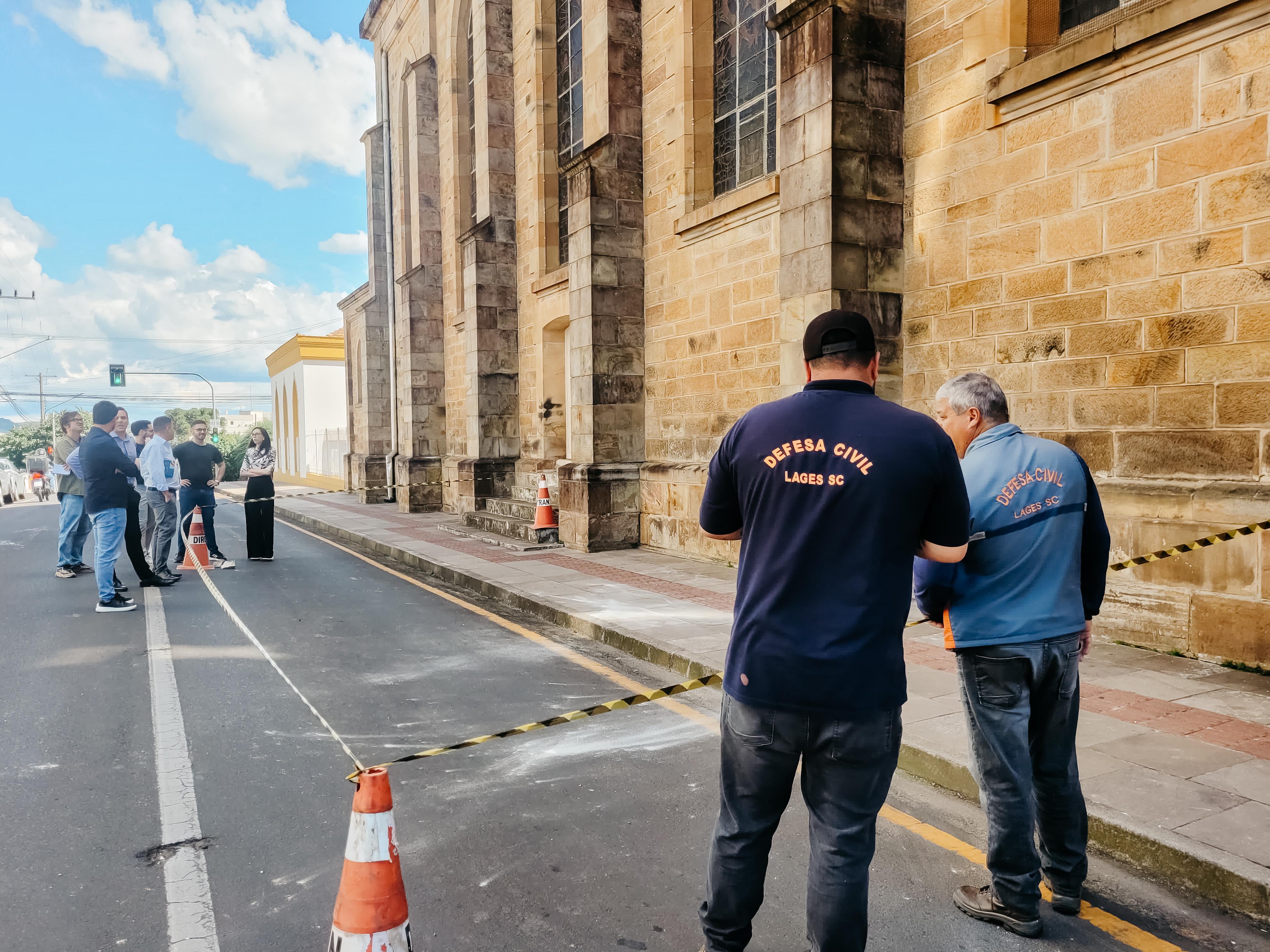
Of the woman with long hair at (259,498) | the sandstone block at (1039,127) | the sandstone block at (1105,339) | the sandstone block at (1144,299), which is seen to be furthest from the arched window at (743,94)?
the woman with long hair at (259,498)

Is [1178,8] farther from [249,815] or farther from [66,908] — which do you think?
[66,908]

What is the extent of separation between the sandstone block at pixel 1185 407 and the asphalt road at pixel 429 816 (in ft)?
11.8

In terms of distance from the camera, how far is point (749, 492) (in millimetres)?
2426

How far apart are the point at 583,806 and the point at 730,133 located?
969cm

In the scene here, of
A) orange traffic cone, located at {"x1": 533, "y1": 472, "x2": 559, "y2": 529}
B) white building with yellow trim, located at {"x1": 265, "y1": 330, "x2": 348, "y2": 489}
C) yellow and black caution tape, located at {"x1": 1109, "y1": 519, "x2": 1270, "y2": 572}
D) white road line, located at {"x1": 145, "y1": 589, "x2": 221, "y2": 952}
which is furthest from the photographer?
white building with yellow trim, located at {"x1": 265, "y1": 330, "x2": 348, "y2": 489}

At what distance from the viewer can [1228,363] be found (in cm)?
591

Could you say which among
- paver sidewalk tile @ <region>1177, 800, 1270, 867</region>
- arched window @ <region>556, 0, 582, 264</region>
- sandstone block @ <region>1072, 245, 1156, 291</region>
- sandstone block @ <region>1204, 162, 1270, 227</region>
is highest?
arched window @ <region>556, 0, 582, 264</region>

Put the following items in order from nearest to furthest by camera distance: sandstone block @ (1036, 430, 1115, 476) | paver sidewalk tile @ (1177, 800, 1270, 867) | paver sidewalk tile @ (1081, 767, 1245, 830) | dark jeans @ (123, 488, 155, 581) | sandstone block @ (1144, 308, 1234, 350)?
1. paver sidewalk tile @ (1177, 800, 1270, 867)
2. paver sidewalk tile @ (1081, 767, 1245, 830)
3. sandstone block @ (1144, 308, 1234, 350)
4. sandstone block @ (1036, 430, 1115, 476)
5. dark jeans @ (123, 488, 155, 581)

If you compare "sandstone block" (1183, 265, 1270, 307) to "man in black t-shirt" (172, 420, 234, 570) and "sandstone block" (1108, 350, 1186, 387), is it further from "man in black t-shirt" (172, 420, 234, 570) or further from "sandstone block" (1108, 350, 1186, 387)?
"man in black t-shirt" (172, 420, 234, 570)

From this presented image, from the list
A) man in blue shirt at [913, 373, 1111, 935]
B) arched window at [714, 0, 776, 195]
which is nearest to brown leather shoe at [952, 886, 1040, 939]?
man in blue shirt at [913, 373, 1111, 935]

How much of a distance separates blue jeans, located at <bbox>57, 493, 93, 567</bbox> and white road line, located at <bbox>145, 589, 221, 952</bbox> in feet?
18.3

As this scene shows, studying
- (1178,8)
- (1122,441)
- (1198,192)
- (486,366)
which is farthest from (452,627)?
(486,366)

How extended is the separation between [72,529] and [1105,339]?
1162 centimetres

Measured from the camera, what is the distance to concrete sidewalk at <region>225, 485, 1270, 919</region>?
3.35m
